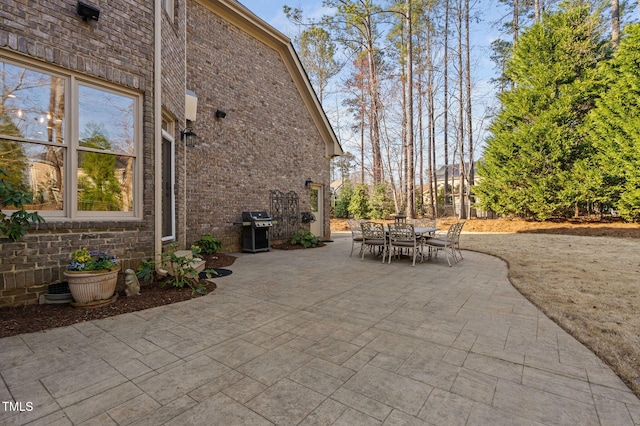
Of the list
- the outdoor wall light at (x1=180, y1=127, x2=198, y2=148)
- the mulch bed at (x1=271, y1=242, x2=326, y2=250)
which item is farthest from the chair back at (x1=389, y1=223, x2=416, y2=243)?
the outdoor wall light at (x1=180, y1=127, x2=198, y2=148)

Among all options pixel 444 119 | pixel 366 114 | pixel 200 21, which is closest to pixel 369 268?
pixel 200 21

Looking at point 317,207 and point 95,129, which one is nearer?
point 95,129

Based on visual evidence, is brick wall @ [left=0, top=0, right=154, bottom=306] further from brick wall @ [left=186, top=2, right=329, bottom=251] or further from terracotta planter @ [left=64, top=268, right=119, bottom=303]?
brick wall @ [left=186, top=2, right=329, bottom=251]

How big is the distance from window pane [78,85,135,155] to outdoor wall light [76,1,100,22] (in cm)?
81

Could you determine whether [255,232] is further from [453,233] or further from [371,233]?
[453,233]

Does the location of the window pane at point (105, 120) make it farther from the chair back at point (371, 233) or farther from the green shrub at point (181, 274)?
the chair back at point (371, 233)

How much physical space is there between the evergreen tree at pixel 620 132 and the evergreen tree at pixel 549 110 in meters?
0.75

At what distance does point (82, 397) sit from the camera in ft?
5.55

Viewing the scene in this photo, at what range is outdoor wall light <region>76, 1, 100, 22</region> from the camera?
3.39 meters

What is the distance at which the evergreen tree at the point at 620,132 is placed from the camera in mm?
10000

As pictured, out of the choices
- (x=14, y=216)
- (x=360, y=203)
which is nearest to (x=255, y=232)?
(x=14, y=216)

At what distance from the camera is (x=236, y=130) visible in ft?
25.7

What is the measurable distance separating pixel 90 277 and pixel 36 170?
143cm

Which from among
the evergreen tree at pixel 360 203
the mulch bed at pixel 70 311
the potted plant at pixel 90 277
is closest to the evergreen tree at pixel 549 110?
the evergreen tree at pixel 360 203
